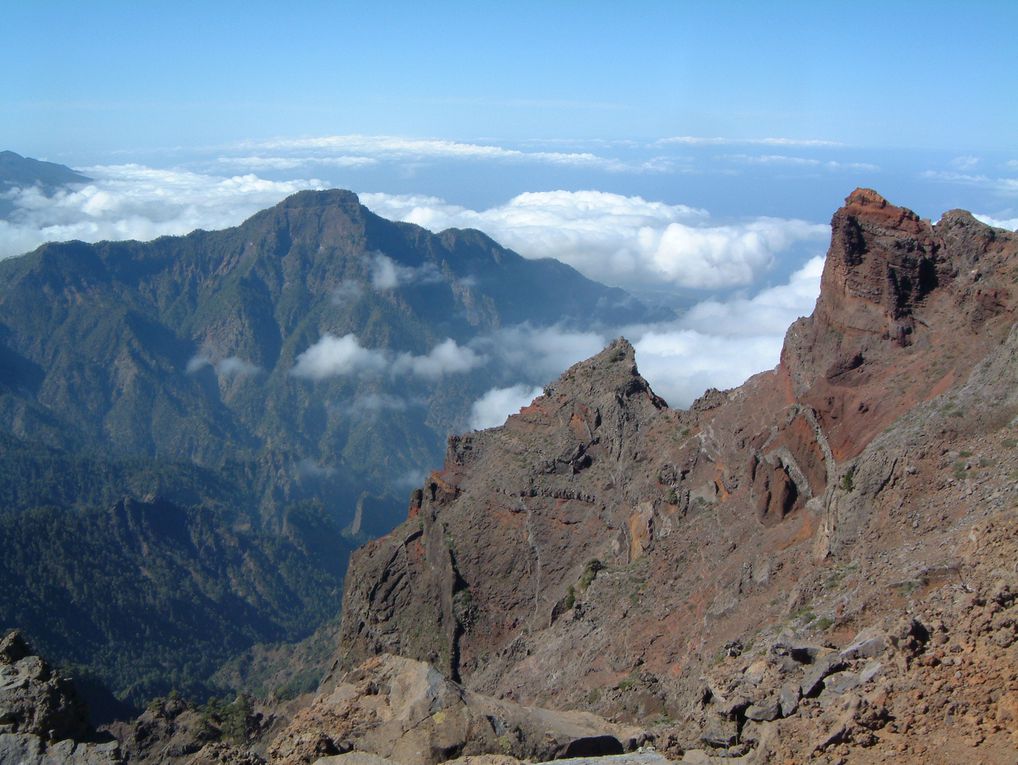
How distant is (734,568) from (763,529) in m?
2.44

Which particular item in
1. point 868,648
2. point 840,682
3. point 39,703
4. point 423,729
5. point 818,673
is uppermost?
point 868,648

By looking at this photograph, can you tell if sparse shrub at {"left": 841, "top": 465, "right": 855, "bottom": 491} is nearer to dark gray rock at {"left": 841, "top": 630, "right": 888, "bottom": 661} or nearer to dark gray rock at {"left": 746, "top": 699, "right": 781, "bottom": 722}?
dark gray rock at {"left": 841, "top": 630, "right": 888, "bottom": 661}

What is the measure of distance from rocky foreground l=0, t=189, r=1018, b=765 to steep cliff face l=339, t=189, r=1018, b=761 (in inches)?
4.2

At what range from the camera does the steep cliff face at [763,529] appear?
16.3m

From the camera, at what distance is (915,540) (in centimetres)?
2547

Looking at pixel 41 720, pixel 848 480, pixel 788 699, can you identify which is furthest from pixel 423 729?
pixel 848 480

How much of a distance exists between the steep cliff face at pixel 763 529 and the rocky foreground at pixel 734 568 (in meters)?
0.11

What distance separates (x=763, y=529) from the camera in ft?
125

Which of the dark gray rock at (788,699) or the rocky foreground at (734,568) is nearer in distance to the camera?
the dark gray rock at (788,699)

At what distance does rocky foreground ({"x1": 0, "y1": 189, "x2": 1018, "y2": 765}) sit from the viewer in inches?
589

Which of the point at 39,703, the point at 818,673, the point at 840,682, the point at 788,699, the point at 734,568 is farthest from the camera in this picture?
the point at 734,568

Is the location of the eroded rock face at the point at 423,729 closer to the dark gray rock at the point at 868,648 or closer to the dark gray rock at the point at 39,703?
the dark gray rock at the point at 39,703

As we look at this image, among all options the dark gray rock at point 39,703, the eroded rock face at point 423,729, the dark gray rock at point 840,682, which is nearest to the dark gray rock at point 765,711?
the dark gray rock at point 840,682

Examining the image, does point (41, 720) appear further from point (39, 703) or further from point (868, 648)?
point (868, 648)
